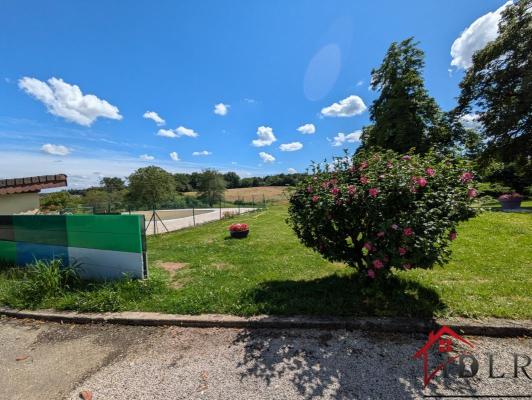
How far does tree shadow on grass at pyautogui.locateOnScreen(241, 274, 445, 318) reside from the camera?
302cm

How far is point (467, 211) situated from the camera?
9.35ft

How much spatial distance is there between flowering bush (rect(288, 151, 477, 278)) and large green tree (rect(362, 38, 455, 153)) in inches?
631

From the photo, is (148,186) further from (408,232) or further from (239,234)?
(408,232)

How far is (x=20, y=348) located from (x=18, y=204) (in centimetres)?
595

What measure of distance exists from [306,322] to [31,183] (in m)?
8.20

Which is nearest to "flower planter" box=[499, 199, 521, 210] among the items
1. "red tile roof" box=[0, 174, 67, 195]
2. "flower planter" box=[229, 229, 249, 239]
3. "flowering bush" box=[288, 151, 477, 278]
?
"flowering bush" box=[288, 151, 477, 278]

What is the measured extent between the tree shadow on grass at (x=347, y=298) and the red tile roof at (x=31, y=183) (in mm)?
7067

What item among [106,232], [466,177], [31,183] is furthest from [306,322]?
[31,183]

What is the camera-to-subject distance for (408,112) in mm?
17297

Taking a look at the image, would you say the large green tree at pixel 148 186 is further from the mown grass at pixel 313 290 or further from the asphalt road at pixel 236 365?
the asphalt road at pixel 236 365

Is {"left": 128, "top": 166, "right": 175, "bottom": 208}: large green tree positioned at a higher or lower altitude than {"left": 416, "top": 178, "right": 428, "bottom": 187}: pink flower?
higher

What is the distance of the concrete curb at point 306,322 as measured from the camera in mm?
2627

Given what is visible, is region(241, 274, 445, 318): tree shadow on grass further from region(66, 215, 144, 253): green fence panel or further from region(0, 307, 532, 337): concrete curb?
region(66, 215, 144, 253): green fence panel

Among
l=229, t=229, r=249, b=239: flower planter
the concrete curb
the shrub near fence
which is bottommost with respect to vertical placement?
the concrete curb
